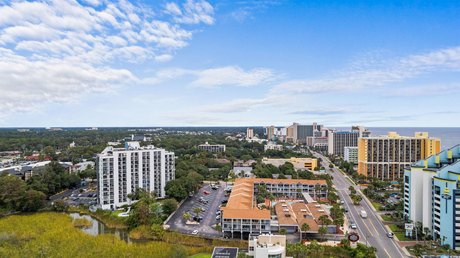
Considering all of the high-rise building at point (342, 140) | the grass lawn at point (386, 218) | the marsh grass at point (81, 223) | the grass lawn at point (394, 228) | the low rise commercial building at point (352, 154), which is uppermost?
the high-rise building at point (342, 140)

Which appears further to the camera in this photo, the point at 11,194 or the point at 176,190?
the point at 176,190

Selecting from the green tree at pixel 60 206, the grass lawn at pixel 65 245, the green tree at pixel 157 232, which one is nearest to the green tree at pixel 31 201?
the green tree at pixel 60 206

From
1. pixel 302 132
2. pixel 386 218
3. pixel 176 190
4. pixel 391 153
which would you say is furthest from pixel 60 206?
pixel 302 132

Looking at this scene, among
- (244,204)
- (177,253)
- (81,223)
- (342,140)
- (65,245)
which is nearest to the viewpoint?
(177,253)

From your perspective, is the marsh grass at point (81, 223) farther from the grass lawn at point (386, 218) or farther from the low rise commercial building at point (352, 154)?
the low rise commercial building at point (352, 154)

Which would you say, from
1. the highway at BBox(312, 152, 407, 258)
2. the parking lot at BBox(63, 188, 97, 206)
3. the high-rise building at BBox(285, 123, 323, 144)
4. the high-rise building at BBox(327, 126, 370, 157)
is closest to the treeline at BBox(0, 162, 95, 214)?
the parking lot at BBox(63, 188, 97, 206)

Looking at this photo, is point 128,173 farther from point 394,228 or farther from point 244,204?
point 394,228
